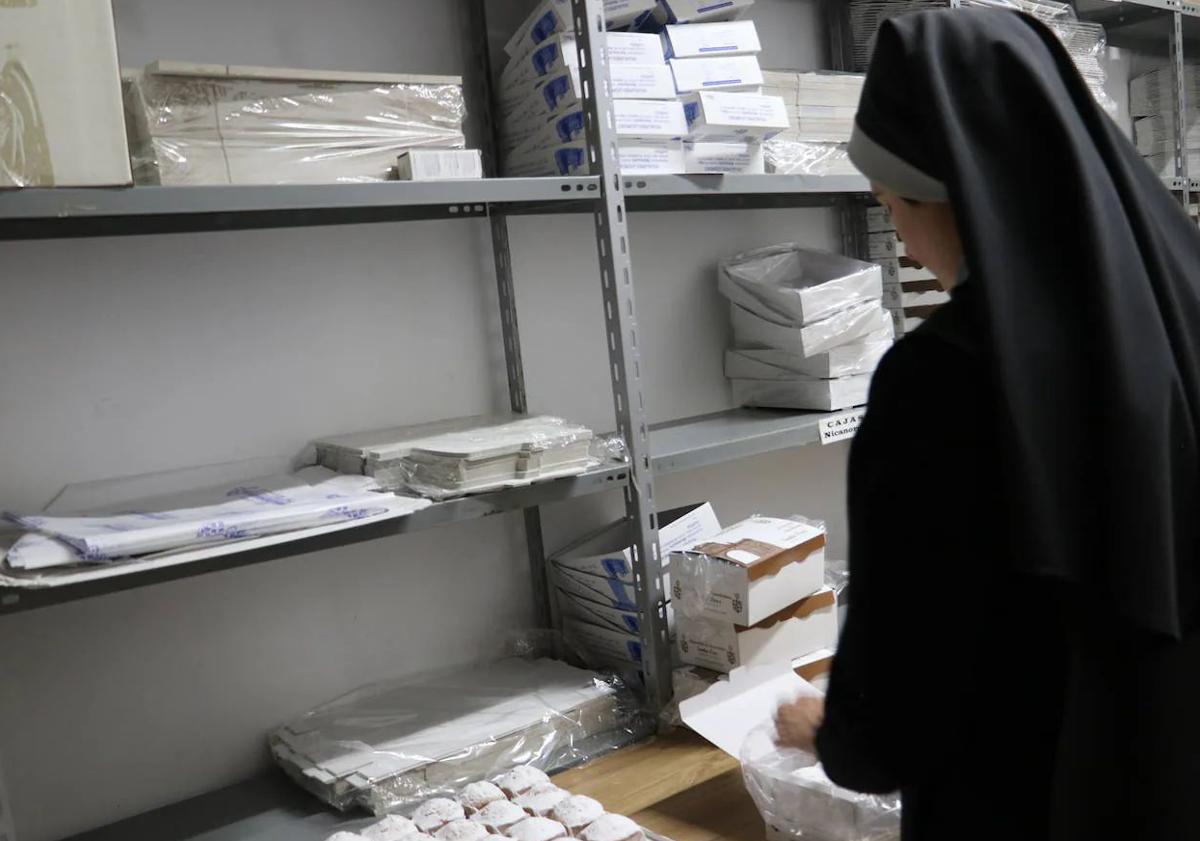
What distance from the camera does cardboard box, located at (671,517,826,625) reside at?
168cm

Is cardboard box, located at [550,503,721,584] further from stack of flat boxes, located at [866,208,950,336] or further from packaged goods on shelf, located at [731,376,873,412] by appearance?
stack of flat boxes, located at [866,208,950,336]

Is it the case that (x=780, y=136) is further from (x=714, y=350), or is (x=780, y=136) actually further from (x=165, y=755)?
(x=165, y=755)

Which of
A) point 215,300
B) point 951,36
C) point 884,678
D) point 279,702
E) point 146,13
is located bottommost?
point 279,702

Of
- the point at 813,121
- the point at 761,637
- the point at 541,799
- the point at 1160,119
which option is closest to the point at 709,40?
the point at 813,121

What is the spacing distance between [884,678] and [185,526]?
87cm

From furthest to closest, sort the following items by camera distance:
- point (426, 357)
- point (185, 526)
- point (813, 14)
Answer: point (813, 14)
point (426, 357)
point (185, 526)

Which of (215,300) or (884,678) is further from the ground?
(215,300)

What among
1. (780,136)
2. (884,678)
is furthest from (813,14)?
(884,678)

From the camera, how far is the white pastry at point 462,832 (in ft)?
4.31

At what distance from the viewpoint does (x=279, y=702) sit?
1.73 meters

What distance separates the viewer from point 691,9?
1862 millimetres

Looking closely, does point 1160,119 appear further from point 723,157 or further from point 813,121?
point 723,157

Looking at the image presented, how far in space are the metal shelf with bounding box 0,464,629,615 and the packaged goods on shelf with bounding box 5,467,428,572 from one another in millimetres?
19

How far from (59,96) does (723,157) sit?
106cm
